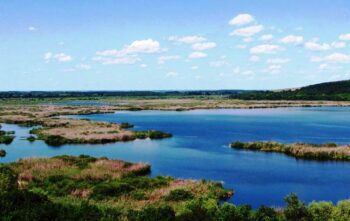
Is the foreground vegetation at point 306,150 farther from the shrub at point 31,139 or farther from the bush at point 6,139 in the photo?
the bush at point 6,139

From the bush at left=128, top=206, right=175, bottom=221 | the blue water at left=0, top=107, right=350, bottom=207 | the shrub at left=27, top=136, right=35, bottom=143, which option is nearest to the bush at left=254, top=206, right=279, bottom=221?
the bush at left=128, top=206, right=175, bottom=221

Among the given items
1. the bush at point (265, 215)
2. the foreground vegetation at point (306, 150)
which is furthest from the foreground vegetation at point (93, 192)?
the foreground vegetation at point (306, 150)

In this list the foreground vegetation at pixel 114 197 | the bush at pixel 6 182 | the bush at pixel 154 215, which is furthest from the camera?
the bush at pixel 6 182

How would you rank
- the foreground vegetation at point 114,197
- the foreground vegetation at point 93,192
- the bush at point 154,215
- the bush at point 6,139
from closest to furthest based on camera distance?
the bush at point 154,215 → the foreground vegetation at point 93,192 → the foreground vegetation at point 114,197 → the bush at point 6,139

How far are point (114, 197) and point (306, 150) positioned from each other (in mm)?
29268

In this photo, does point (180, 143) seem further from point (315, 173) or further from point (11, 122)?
point (11, 122)

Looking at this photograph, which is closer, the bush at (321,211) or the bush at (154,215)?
the bush at (154,215)

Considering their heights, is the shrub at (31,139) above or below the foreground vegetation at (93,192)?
below

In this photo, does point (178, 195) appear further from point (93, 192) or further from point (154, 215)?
point (154, 215)

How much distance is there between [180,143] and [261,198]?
108 ft

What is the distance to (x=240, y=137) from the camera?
72438mm

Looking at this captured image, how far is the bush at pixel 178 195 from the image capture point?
31109 millimetres

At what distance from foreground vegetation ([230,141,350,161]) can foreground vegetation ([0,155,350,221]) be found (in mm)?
19229

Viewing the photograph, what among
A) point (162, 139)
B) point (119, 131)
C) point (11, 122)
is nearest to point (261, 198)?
point (162, 139)
